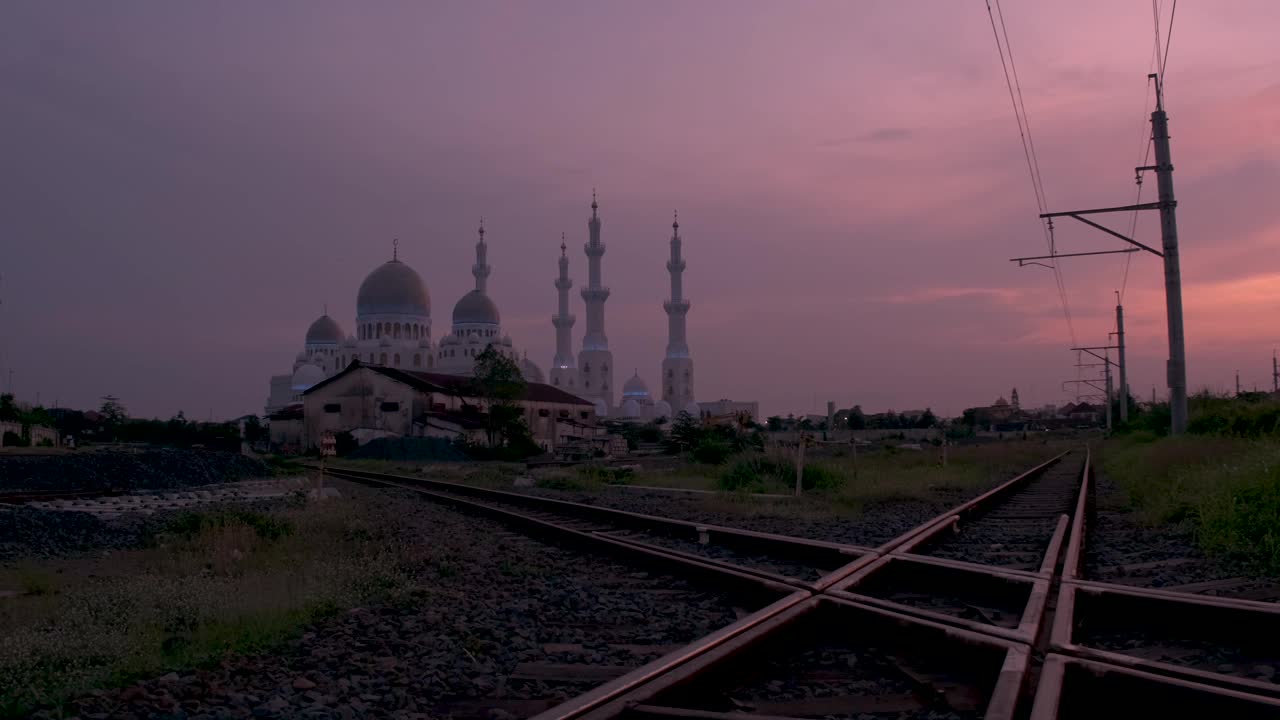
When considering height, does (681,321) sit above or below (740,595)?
above

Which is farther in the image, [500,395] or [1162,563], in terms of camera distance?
[500,395]

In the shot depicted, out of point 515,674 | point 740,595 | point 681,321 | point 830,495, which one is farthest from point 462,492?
point 681,321

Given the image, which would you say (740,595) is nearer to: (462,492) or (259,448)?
(462,492)

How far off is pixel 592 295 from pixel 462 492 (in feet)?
320

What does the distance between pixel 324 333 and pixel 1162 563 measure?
355 feet

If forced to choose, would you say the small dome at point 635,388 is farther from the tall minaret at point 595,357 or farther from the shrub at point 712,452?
the shrub at point 712,452

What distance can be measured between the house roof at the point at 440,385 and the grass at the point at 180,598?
5384 cm

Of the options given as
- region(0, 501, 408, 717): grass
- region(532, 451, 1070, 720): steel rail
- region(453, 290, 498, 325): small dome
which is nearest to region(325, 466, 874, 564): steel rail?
region(532, 451, 1070, 720): steel rail

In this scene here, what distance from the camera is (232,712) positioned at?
4.28m

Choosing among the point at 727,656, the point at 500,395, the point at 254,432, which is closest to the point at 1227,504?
the point at 727,656

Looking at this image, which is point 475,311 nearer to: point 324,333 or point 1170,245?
point 324,333

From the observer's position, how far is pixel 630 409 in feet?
409

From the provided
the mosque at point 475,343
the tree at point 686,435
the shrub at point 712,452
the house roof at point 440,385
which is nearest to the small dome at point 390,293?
the mosque at point 475,343

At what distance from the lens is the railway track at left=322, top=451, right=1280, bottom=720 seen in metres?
3.63
